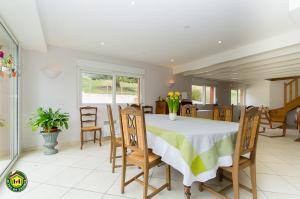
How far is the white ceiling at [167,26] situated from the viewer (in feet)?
7.32

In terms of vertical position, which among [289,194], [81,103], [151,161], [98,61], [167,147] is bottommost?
[289,194]

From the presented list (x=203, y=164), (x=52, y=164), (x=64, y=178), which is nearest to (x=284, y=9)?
(x=203, y=164)

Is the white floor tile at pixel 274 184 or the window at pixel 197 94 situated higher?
the window at pixel 197 94

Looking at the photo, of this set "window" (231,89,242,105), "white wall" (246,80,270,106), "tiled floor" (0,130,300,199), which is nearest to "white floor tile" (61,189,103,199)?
"tiled floor" (0,130,300,199)

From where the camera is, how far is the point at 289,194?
198cm

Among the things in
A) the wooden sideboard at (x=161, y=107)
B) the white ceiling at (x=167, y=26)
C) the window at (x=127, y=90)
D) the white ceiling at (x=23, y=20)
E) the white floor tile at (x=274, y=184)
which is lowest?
the white floor tile at (x=274, y=184)

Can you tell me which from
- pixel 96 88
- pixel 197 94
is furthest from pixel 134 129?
pixel 197 94

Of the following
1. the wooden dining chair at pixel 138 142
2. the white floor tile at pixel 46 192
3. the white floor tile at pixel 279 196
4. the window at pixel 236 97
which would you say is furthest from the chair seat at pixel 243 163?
the window at pixel 236 97

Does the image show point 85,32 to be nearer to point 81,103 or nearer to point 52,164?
point 81,103

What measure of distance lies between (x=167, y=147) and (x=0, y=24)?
2.92 metres

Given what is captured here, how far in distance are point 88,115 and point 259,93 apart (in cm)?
955

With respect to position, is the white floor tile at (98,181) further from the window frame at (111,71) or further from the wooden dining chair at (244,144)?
the window frame at (111,71)

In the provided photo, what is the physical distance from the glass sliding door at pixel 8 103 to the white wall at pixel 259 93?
10.7 m

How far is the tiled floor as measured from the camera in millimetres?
1966
